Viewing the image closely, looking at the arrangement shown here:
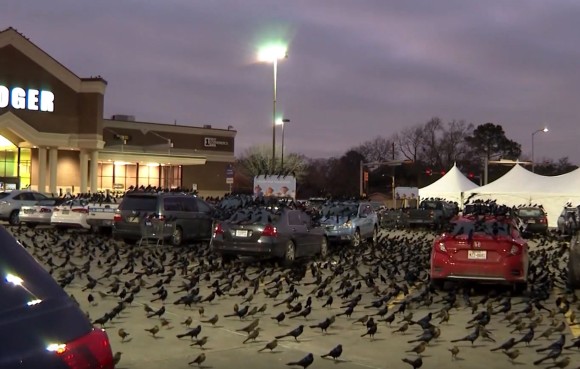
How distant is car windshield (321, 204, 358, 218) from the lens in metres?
23.0

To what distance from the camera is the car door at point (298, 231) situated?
16.5m

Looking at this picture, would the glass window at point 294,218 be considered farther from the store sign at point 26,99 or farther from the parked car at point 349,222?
the store sign at point 26,99

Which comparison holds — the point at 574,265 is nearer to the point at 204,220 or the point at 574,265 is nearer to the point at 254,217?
the point at 254,217

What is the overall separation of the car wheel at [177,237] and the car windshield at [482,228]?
389 inches

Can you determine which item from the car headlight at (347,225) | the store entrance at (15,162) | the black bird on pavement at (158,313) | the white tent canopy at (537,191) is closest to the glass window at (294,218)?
the car headlight at (347,225)

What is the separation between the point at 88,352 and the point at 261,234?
42.4ft

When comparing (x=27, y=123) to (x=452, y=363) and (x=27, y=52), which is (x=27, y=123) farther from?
(x=452, y=363)

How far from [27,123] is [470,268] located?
43502mm

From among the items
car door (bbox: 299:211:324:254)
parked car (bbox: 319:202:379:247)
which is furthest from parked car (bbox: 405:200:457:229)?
car door (bbox: 299:211:324:254)

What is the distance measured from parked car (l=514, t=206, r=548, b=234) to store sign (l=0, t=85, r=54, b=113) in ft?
115

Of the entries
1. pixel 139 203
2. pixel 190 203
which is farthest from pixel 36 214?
pixel 190 203

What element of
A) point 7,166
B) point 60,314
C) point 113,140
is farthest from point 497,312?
point 113,140

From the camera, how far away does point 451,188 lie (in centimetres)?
4338

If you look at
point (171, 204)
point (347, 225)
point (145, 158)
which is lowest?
point (347, 225)
